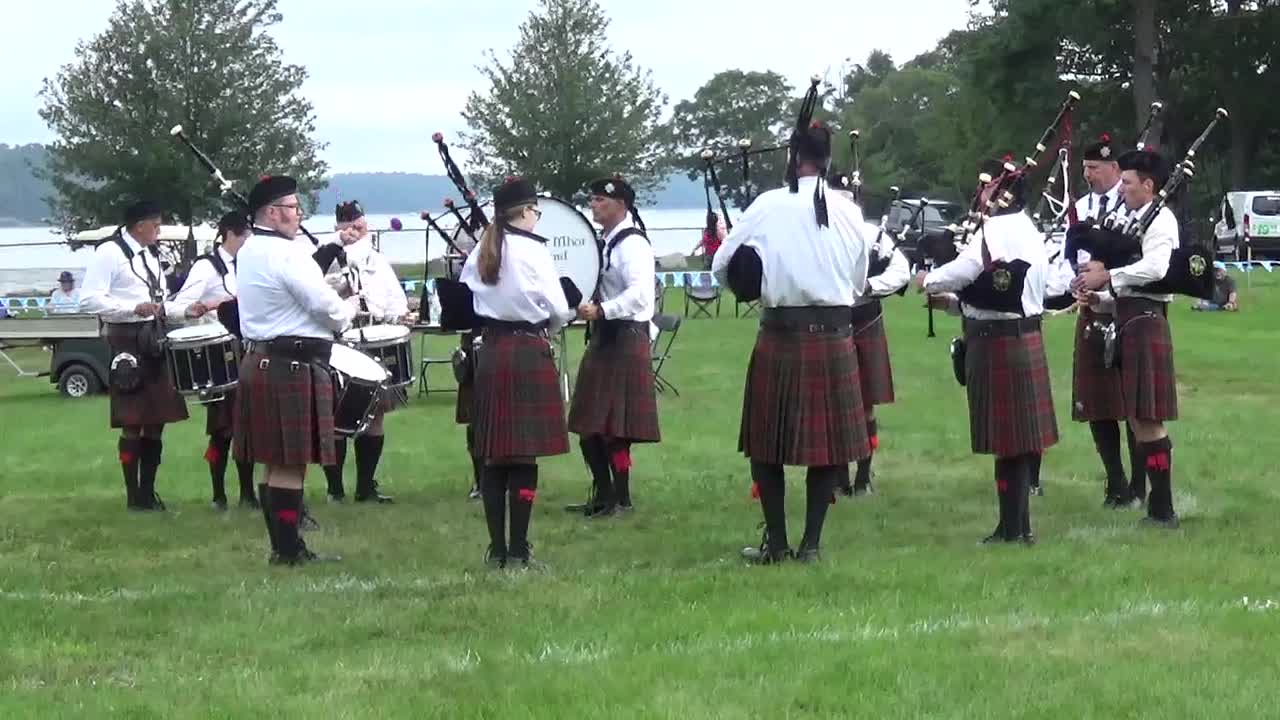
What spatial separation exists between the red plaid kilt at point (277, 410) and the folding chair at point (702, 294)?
634 inches

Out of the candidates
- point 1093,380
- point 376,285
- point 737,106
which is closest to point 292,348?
point 376,285

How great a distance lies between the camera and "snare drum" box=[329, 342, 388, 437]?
6.80 m

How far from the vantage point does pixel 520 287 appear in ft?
20.0

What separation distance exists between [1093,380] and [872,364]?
1192mm

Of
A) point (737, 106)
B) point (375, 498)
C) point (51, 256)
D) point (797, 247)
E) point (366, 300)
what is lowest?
point (375, 498)

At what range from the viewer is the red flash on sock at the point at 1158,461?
22.0 ft

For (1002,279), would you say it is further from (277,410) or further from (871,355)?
(277,410)

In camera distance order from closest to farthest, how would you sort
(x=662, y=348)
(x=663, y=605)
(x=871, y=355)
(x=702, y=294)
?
(x=663, y=605), (x=871, y=355), (x=662, y=348), (x=702, y=294)

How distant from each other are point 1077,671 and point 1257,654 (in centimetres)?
53

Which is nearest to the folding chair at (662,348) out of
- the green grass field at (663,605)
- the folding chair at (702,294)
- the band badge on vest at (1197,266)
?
the green grass field at (663,605)

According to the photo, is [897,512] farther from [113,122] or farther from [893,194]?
[113,122]

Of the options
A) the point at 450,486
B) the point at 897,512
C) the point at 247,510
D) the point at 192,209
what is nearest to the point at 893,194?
the point at 897,512

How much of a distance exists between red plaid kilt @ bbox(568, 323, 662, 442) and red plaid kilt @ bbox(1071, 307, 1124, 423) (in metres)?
1.95

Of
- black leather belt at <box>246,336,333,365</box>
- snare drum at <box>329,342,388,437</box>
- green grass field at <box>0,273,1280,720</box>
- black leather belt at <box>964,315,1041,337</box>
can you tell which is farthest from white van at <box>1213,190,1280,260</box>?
black leather belt at <box>246,336,333,365</box>
